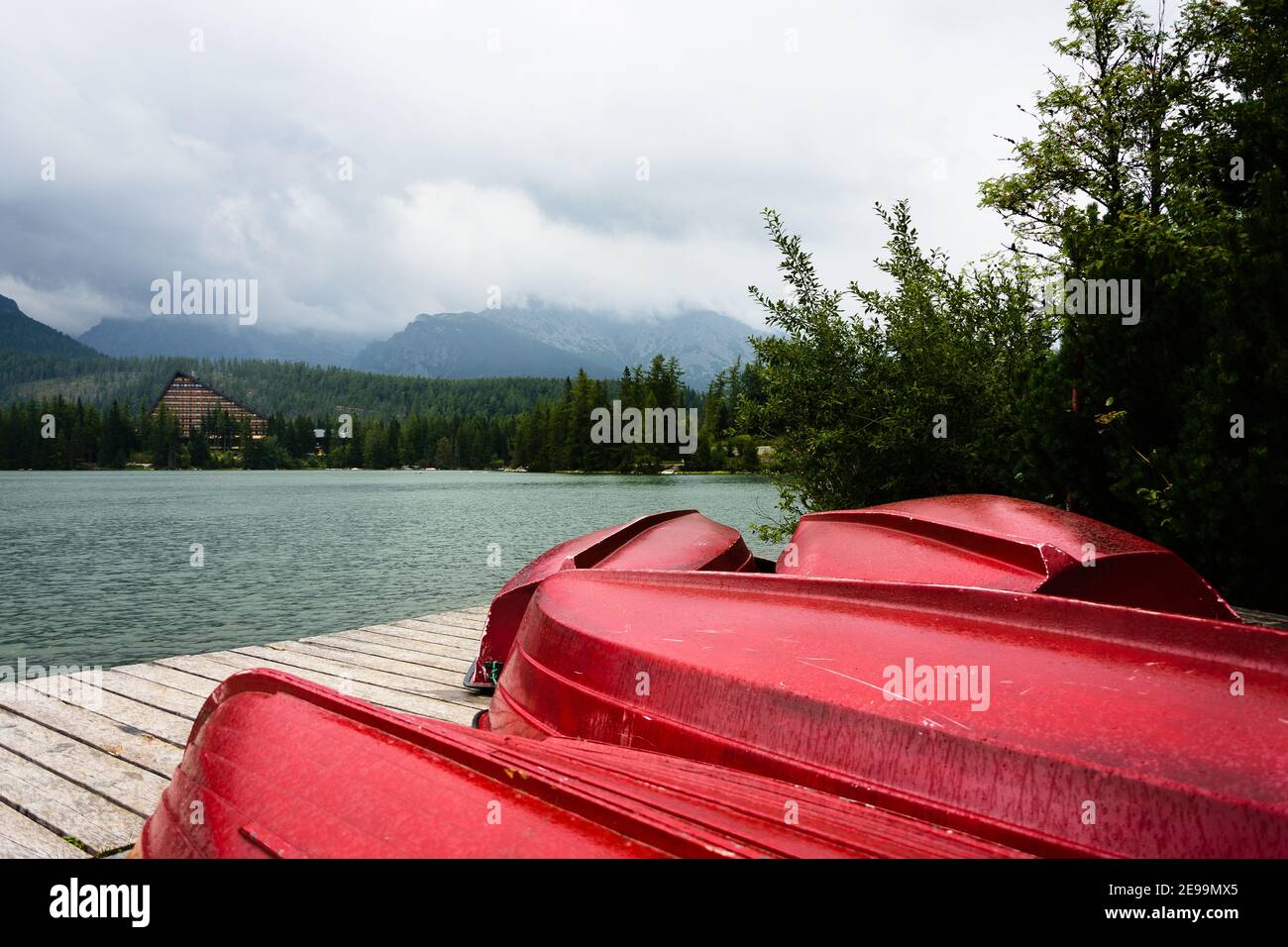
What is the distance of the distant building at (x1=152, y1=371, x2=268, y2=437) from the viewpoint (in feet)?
451

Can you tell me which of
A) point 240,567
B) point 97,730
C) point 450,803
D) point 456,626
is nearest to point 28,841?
point 97,730

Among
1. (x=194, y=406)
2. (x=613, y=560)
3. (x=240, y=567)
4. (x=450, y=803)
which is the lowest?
(x=240, y=567)

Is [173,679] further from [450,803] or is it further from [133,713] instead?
[450,803]

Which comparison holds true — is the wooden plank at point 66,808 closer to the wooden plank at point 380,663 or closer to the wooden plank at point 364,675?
the wooden plank at point 364,675

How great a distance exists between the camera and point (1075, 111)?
53.6ft

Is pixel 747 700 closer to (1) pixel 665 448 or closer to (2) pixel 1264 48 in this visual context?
(2) pixel 1264 48

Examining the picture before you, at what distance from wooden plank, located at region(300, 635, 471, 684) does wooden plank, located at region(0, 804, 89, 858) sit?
2.62 m

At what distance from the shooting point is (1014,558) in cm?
392

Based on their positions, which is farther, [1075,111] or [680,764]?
[1075,111]

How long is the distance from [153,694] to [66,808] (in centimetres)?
195

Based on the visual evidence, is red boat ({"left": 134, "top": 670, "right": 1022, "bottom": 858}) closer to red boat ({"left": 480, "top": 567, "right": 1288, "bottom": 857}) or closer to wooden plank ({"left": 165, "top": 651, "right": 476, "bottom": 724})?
red boat ({"left": 480, "top": 567, "right": 1288, "bottom": 857})
